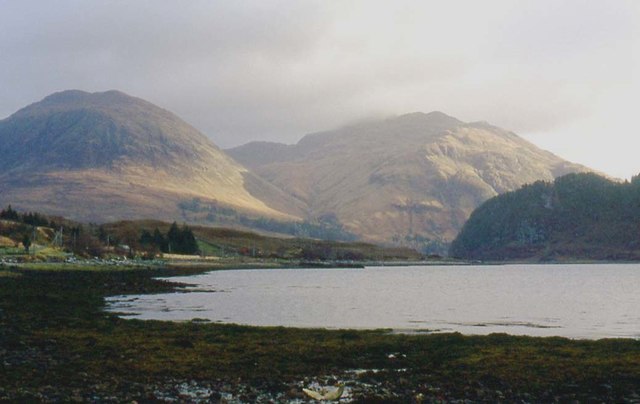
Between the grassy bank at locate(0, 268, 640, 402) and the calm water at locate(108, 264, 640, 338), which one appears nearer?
the grassy bank at locate(0, 268, 640, 402)

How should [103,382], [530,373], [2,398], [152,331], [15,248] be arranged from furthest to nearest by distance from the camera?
[15,248] < [152,331] < [530,373] < [103,382] < [2,398]

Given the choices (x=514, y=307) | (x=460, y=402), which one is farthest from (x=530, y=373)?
(x=514, y=307)

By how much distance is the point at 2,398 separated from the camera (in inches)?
1171

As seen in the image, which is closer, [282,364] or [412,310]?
[282,364]

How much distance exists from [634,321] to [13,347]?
5792 centimetres

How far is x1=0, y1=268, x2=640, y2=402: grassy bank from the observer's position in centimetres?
3309

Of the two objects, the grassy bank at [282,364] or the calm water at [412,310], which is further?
the calm water at [412,310]

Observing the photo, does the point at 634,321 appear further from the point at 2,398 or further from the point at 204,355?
the point at 2,398

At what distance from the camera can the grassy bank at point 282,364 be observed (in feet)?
109

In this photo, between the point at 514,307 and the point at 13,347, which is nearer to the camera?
the point at 13,347

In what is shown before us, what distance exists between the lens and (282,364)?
40906 mm

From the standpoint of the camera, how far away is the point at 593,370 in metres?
38.8

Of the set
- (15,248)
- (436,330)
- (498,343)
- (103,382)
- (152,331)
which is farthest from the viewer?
(15,248)

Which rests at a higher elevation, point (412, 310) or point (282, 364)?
point (412, 310)
